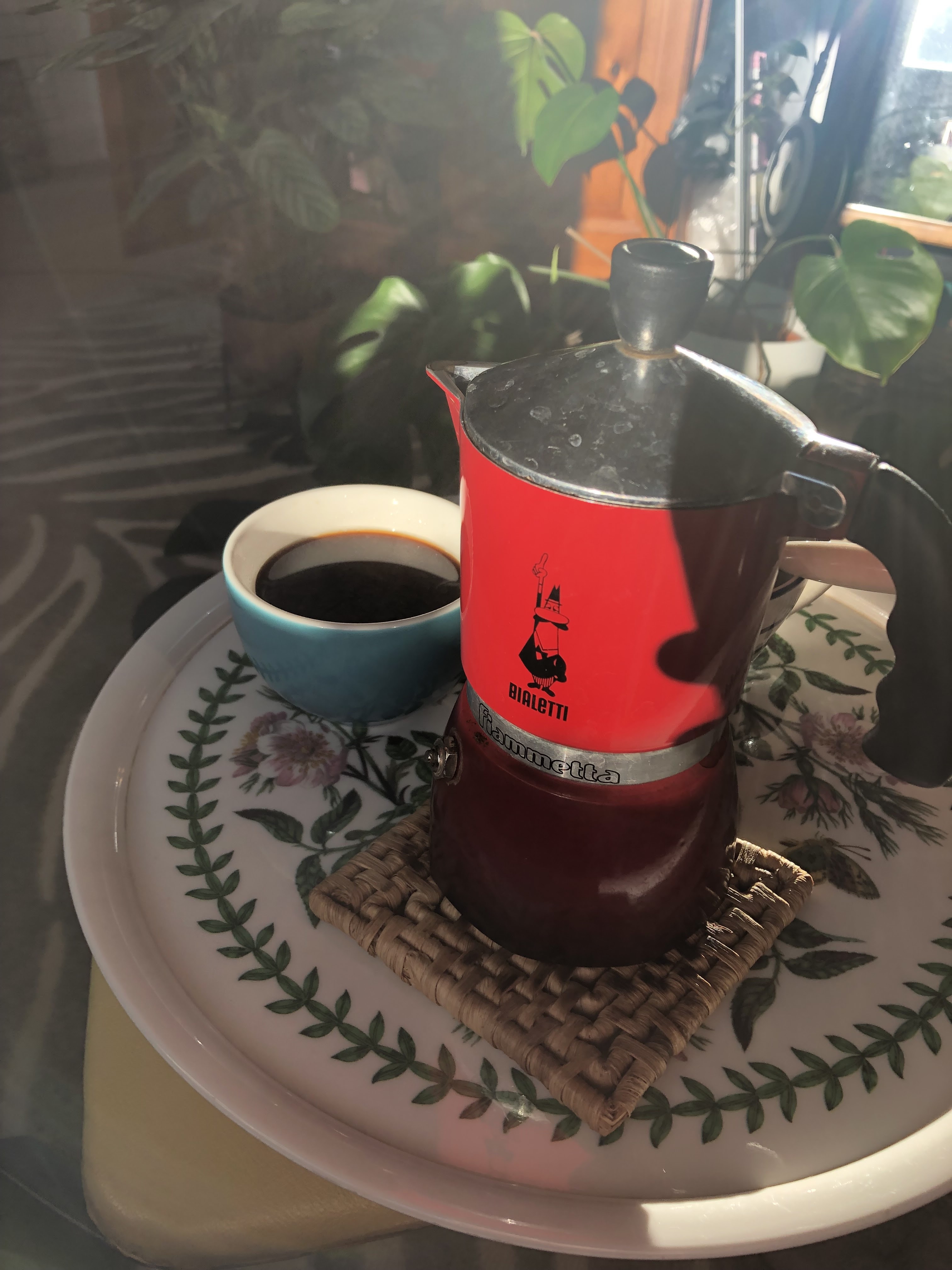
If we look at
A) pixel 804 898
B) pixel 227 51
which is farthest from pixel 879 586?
pixel 227 51

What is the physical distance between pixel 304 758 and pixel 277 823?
0.06 m

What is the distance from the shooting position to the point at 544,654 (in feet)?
1.21

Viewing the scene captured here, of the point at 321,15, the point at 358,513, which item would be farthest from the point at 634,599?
the point at 321,15

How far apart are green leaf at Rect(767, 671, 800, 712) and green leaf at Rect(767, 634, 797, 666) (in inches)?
0.6

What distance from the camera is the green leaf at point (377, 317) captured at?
0.79 m

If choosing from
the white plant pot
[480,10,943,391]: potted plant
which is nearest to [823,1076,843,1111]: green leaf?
[480,10,943,391]: potted plant

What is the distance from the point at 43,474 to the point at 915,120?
0.87 metres

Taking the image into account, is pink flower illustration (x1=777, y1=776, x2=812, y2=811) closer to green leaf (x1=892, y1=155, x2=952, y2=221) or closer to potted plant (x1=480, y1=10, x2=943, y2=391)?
potted plant (x1=480, y1=10, x2=943, y2=391)

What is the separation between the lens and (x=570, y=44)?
752 mm

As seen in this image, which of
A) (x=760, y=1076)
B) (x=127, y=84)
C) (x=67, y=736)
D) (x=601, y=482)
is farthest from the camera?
(x=67, y=736)

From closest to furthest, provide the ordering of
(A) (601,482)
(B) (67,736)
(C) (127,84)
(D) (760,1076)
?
(A) (601,482)
(D) (760,1076)
(C) (127,84)
(B) (67,736)

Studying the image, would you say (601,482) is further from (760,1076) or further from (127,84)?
(127,84)

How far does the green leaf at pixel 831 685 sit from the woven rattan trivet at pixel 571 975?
20 cm

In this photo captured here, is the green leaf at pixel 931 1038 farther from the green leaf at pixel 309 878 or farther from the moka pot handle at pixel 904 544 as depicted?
the green leaf at pixel 309 878
